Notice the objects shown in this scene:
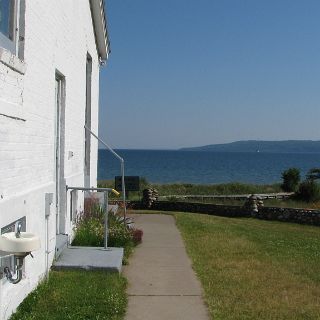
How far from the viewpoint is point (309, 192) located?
88.4 feet

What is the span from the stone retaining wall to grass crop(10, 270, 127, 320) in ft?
40.2

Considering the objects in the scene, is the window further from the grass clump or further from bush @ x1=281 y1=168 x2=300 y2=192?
bush @ x1=281 y1=168 x2=300 y2=192

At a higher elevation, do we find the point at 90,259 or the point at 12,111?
the point at 12,111

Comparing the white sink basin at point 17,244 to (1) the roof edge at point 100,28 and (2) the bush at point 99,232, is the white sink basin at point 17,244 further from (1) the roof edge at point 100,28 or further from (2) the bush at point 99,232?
(1) the roof edge at point 100,28

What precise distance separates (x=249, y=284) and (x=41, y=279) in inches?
111

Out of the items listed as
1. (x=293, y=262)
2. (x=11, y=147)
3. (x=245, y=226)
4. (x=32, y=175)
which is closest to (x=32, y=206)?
(x=32, y=175)

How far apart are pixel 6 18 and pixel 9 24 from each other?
0.12 m

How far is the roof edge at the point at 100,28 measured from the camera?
1290cm

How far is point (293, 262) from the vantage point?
10742 mm

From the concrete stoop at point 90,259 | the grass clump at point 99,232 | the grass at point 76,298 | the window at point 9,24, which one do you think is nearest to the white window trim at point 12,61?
the window at point 9,24

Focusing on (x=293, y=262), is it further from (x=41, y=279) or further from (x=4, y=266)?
(x=4, y=266)

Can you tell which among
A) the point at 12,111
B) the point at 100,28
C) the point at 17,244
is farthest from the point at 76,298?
the point at 100,28

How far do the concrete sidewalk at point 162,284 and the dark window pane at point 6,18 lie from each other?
325 centimetres

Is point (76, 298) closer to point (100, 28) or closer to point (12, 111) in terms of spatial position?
point (12, 111)
